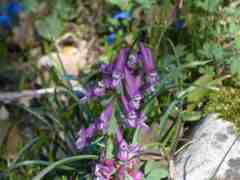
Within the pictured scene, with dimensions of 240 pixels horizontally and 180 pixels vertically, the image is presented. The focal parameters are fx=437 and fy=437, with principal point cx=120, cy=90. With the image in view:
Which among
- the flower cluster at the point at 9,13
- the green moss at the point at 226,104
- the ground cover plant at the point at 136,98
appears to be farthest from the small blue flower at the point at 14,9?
the green moss at the point at 226,104

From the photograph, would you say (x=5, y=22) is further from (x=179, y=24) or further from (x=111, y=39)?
(x=179, y=24)

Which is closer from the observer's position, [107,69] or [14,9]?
[107,69]

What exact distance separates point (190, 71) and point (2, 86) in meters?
2.37

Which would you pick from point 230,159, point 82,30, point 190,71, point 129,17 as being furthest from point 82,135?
point 82,30

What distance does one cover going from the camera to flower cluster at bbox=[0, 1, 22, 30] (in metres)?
5.02

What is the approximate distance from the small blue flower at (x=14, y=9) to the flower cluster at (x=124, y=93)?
130 inches

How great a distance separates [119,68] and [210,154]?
69 cm

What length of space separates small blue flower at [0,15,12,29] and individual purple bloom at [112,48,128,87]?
11.3ft

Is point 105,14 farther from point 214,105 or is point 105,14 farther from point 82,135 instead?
point 82,135

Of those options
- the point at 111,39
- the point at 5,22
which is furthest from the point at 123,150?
the point at 5,22

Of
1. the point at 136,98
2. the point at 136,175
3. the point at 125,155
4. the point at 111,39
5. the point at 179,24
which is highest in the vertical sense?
the point at 179,24

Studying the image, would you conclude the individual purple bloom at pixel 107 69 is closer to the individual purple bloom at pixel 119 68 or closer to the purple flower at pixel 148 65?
the individual purple bloom at pixel 119 68

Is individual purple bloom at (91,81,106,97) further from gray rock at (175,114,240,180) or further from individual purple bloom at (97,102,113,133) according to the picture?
gray rock at (175,114,240,180)

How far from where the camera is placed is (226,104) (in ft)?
8.11
